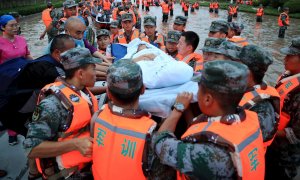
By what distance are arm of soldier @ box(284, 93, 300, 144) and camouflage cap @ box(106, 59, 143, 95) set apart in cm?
174

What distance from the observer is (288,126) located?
280cm

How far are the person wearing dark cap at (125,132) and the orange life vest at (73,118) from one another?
273 millimetres

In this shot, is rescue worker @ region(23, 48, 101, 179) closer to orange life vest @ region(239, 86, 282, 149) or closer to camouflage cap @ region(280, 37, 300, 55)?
orange life vest @ region(239, 86, 282, 149)

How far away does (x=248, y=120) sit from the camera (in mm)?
1649

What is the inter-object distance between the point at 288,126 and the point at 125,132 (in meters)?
1.92

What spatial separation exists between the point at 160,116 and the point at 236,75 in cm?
71

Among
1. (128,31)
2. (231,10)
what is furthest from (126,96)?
(231,10)

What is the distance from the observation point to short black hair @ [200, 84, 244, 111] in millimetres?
1571

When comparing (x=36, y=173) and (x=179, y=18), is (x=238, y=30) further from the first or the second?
(x=36, y=173)

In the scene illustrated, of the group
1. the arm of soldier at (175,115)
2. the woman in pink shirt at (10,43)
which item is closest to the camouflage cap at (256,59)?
the arm of soldier at (175,115)

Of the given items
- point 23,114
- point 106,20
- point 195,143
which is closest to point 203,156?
point 195,143

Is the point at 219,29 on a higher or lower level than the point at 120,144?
higher

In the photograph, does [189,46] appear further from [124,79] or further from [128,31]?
[128,31]

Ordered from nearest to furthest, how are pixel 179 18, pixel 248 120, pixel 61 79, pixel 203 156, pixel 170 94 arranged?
1. pixel 203 156
2. pixel 248 120
3. pixel 170 94
4. pixel 61 79
5. pixel 179 18
